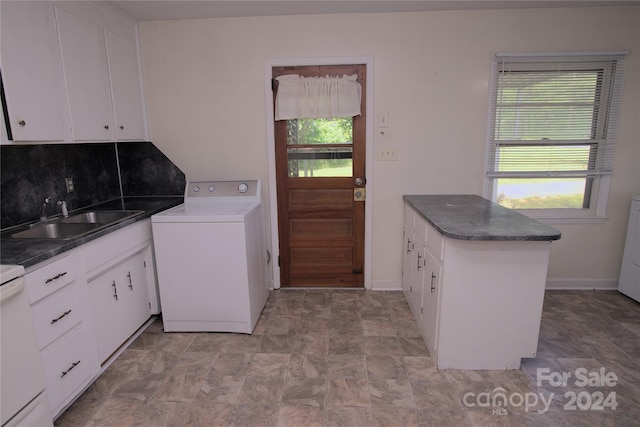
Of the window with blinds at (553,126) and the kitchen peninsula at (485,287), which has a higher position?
the window with blinds at (553,126)

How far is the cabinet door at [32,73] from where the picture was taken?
1.66m

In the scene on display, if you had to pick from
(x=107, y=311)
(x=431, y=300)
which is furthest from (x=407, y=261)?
(x=107, y=311)

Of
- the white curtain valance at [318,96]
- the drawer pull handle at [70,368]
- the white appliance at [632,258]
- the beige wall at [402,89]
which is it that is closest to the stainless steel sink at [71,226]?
the drawer pull handle at [70,368]

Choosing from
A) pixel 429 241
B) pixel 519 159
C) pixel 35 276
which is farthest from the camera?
pixel 519 159

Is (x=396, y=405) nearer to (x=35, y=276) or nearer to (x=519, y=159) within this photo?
(x=35, y=276)

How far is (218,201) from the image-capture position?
9.27 ft

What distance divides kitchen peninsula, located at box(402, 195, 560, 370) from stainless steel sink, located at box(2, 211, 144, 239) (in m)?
1.99

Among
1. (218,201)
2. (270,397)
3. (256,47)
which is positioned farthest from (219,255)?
(256,47)

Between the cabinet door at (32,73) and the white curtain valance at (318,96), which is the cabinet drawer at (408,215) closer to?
the white curtain valance at (318,96)

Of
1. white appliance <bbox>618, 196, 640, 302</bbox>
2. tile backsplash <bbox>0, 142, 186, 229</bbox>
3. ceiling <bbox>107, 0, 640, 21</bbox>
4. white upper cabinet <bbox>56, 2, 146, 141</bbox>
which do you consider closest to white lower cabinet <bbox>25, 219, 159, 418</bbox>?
tile backsplash <bbox>0, 142, 186, 229</bbox>

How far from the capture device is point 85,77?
2174 mm

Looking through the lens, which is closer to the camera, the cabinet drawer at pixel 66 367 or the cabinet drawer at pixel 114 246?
the cabinet drawer at pixel 66 367

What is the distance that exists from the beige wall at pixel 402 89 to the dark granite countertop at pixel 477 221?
403 millimetres

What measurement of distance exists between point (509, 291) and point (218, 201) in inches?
85.2
